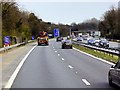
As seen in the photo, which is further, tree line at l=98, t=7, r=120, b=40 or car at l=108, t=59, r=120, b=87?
tree line at l=98, t=7, r=120, b=40

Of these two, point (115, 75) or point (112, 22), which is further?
point (112, 22)

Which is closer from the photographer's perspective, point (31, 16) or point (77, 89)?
point (77, 89)

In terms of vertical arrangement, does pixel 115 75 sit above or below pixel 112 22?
below

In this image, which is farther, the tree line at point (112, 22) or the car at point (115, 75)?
the tree line at point (112, 22)

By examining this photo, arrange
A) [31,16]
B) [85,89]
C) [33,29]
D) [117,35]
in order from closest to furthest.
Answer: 1. [85,89]
2. [117,35]
3. [33,29]
4. [31,16]

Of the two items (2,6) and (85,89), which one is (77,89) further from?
(2,6)

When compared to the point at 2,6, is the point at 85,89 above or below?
below

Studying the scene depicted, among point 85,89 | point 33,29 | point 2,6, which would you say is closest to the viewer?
point 85,89

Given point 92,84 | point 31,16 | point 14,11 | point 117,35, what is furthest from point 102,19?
→ point 92,84

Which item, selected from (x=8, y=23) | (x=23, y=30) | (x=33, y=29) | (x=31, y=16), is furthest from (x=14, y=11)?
(x=31, y=16)

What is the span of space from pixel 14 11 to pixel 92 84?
71.8m

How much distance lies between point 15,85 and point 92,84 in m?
2.99

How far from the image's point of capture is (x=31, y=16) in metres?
154

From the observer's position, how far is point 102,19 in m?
157
